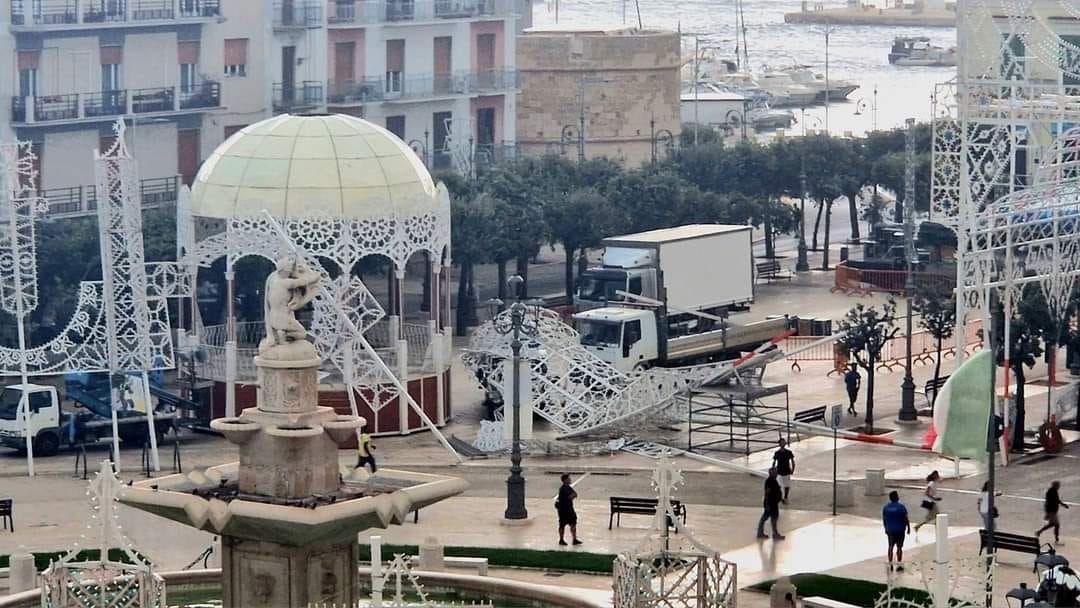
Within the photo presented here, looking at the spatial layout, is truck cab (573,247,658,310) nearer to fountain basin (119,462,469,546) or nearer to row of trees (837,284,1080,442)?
row of trees (837,284,1080,442)

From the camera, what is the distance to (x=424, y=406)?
59906 millimetres

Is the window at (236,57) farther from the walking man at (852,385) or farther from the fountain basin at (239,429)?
the fountain basin at (239,429)

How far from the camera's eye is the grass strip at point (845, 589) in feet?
142

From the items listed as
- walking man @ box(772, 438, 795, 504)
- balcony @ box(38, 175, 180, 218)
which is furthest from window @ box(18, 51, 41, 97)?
walking man @ box(772, 438, 795, 504)

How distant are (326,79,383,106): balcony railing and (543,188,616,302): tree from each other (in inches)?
405

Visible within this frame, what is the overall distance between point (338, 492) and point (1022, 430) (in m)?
26.0

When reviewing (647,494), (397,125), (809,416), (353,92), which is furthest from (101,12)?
(647,494)

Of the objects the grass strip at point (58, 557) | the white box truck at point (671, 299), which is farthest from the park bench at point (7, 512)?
the white box truck at point (671, 299)

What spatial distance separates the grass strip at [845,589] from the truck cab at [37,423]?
16.7 metres

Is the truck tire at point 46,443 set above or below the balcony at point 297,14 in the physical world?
below

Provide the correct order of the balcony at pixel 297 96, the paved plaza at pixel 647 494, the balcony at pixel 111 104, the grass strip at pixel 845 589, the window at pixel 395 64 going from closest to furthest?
the grass strip at pixel 845 589
the paved plaza at pixel 647 494
the balcony at pixel 111 104
the balcony at pixel 297 96
the window at pixel 395 64

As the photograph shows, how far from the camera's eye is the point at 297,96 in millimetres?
85188

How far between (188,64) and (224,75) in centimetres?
132

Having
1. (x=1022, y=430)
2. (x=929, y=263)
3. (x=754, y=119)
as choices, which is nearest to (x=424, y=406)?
(x=1022, y=430)
